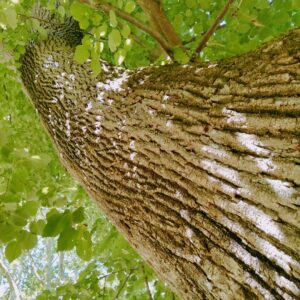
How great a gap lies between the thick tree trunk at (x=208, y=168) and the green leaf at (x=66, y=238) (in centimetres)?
20

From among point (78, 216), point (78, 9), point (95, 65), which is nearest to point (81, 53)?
point (95, 65)

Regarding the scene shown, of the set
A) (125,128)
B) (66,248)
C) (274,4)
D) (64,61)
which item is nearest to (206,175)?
(125,128)

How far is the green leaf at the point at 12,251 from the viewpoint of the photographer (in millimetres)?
1427

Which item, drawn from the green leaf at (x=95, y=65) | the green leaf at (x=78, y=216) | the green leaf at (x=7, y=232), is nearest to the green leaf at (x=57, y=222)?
the green leaf at (x=78, y=216)

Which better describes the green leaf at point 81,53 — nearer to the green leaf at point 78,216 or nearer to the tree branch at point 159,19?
the tree branch at point 159,19

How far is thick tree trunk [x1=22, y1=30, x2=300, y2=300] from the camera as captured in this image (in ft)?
3.12

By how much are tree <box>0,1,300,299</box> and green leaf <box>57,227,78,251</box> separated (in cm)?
21

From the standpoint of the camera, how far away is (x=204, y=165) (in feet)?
3.96

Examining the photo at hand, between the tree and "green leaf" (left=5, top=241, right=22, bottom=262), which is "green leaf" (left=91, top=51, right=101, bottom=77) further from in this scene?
"green leaf" (left=5, top=241, right=22, bottom=262)

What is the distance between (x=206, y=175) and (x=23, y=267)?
19.7m

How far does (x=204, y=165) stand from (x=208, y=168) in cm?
2

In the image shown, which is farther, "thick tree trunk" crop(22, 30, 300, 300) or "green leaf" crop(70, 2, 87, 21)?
"green leaf" crop(70, 2, 87, 21)

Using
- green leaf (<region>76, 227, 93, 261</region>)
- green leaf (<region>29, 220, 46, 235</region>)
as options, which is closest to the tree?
green leaf (<region>76, 227, 93, 261</region>)

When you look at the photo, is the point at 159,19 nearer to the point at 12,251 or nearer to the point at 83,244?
the point at 83,244
